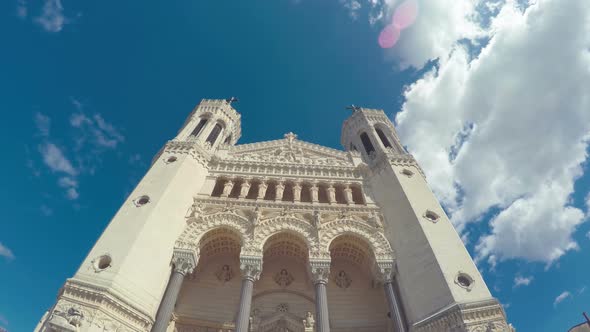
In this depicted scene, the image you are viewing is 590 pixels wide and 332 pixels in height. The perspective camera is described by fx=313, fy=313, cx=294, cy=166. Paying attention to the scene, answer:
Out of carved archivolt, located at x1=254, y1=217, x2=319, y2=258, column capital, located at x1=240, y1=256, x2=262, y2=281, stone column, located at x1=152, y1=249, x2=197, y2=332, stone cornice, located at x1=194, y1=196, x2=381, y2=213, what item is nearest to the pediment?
stone cornice, located at x1=194, y1=196, x2=381, y2=213

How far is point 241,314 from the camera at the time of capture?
506 inches

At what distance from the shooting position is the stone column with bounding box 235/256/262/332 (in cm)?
1263

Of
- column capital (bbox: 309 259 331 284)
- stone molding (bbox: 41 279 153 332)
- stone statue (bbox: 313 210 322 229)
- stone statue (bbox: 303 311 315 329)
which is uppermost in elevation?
stone statue (bbox: 313 210 322 229)

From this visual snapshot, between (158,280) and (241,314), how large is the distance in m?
3.84

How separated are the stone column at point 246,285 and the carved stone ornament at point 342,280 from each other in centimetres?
506

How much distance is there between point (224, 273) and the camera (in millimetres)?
17078

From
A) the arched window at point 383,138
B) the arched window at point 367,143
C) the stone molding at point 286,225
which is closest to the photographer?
the stone molding at point 286,225

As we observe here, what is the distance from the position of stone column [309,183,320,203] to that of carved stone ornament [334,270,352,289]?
431 cm

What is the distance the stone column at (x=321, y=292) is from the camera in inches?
499

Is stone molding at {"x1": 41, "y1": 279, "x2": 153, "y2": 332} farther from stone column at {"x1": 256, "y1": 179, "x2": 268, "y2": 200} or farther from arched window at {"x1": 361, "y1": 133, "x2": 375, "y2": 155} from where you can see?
arched window at {"x1": 361, "y1": 133, "x2": 375, "y2": 155}

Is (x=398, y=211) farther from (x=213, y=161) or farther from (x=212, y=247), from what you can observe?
(x=213, y=161)

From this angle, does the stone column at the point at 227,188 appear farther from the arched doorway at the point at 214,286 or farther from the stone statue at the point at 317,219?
the stone statue at the point at 317,219

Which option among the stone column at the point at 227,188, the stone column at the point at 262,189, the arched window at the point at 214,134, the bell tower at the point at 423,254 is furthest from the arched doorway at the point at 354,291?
the arched window at the point at 214,134

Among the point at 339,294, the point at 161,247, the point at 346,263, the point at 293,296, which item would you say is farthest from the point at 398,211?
the point at 161,247
